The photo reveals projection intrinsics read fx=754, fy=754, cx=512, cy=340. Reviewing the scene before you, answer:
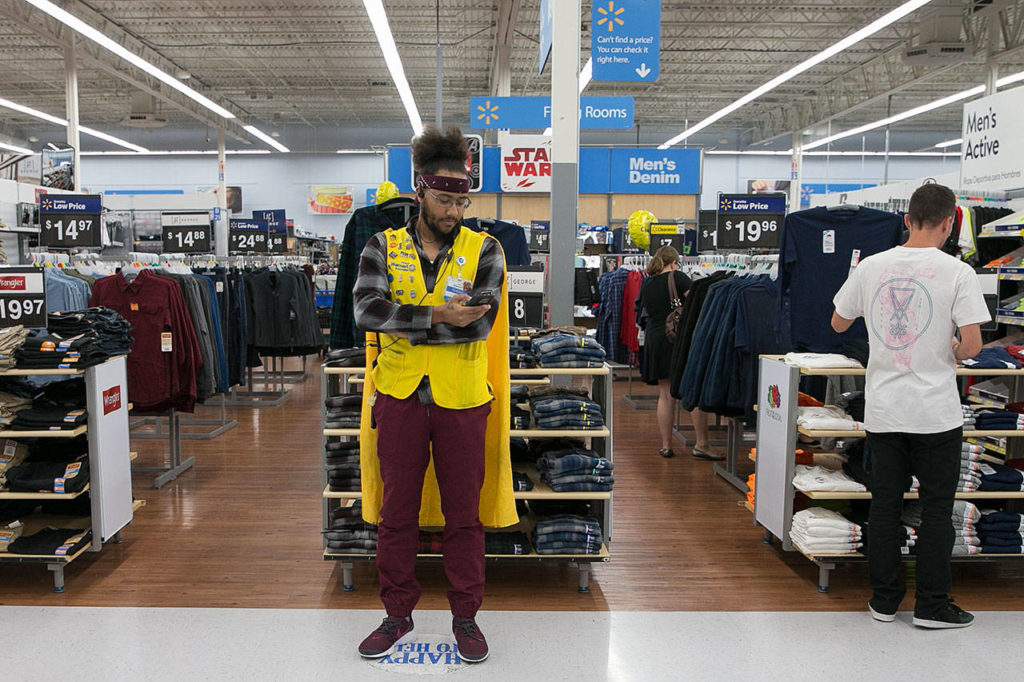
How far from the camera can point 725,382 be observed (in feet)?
16.5

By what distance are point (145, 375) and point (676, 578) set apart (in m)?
3.73

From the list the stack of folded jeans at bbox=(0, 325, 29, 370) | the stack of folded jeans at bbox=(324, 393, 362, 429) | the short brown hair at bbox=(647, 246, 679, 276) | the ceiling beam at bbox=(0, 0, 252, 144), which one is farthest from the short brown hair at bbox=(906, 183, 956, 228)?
the ceiling beam at bbox=(0, 0, 252, 144)

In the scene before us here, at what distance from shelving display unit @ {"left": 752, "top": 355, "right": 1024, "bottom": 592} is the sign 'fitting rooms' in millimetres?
2108

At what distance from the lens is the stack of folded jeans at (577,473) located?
3.43 m

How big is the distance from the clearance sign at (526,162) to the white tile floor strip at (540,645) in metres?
7.01

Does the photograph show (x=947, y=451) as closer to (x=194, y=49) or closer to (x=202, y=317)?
(x=202, y=317)

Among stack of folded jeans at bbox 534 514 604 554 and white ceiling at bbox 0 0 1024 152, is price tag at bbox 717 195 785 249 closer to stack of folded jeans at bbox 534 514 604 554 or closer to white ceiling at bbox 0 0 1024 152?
stack of folded jeans at bbox 534 514 604 554

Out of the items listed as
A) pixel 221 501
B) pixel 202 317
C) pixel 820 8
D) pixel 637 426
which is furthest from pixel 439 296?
pixel 820 8

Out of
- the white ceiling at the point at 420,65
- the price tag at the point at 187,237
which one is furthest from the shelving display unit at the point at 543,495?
the white ceiling at the point at 420,65

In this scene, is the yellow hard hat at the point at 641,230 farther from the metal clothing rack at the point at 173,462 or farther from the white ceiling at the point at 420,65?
the metal clothing rack at the point at 173,462

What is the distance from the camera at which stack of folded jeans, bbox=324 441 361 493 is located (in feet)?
11.5

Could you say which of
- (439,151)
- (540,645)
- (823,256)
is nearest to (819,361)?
(823,256)

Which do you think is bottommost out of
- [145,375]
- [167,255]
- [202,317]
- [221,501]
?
[221,501]

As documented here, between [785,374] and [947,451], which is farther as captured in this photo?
[785,374]
